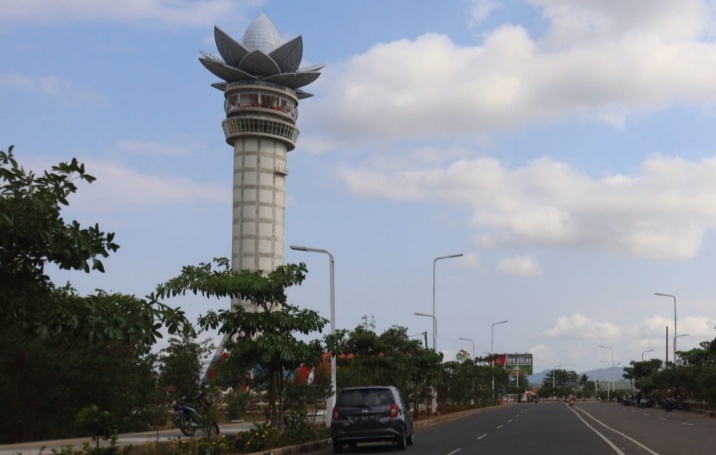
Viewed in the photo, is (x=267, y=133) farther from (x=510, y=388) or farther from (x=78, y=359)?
(x=78, y=359)

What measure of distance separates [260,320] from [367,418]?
3.84 metres

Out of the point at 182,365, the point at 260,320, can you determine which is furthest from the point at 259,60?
the point at 260,320

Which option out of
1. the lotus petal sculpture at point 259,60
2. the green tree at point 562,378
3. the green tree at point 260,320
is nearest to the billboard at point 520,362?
the green tree at point 562,378

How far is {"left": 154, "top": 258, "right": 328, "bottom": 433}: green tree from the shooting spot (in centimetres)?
2108

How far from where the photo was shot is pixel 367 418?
67.1ft

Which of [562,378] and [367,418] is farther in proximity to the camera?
[562,378]

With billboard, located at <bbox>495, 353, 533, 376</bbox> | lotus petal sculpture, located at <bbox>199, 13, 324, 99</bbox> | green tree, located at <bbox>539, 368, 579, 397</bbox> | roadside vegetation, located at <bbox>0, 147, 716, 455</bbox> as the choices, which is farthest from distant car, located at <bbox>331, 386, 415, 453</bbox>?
green tree, located at <bbox>539, 368, 579, 397</bbox>

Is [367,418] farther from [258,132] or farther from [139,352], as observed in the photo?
[258,132]

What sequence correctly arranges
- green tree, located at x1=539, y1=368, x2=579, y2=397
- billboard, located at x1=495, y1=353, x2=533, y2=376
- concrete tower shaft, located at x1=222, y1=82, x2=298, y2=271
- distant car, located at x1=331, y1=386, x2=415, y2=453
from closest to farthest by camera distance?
1. distant car, located at x1=331, y1=386, x2=415, y2=453
2. concrete tower shaft, located at x1=222, y1=82, x2=298, y2=271
3. billboard, located at x1=495, y1=353, x2=533, y2=376
4. green tree, located at x1=539, y1=368, x2=579, y2=397

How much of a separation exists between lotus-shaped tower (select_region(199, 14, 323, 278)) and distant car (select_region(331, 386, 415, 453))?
264 feet

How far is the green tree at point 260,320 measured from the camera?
2108 cm

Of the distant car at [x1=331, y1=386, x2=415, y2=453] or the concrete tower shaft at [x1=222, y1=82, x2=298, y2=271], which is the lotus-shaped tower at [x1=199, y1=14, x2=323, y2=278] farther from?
the distant car at [x1=331, y1=386, x2=415, y2=453]

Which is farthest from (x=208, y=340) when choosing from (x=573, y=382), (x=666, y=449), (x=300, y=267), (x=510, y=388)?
(x=573, y=382)

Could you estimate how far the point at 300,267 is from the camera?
73.4ft
